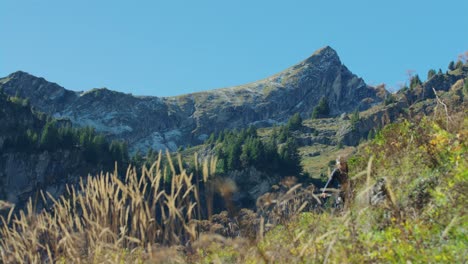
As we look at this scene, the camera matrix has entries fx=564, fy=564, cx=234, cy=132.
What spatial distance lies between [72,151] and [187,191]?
15106 centimetres

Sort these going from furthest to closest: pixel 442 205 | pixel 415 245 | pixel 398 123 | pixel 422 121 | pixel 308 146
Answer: pixel 308 146 → pixel 398 123 → pixel 422 121 → pixel 442 205 → pixel 415 245

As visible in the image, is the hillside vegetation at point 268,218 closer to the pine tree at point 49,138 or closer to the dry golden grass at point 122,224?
the dry golden grass at point 122,224

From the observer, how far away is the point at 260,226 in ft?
15.9

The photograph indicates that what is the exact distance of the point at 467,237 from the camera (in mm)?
5949

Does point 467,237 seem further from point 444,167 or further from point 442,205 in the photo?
point 444,167

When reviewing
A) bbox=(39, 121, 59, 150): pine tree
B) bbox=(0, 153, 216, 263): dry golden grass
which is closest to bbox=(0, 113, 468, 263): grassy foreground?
Result: bbox=(0, 153, 216, 263): dry golden grass

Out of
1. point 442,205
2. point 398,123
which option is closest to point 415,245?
point 442,205

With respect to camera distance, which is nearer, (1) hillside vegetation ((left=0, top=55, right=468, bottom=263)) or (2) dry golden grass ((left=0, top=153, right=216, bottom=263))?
(1) hillside vegetation ((left=0, top=55, right=468, bottom=263))

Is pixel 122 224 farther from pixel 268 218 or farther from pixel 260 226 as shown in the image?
pixel 260 226

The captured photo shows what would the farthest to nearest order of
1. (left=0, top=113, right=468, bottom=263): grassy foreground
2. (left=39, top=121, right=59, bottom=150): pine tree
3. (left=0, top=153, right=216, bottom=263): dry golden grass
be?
(left=39, top=121, right=59, bottom=150): pine tree < (left=0, top=153, right=216, bottom=263): dry golden grass < (left=0, top=113, right=468, bottom=263): grassy foreground

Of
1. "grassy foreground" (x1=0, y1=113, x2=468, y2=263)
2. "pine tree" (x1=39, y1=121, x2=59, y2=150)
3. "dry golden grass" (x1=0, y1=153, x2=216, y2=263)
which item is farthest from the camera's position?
"pine tree" (x1=39, y1=121, x2=59, y2=150)

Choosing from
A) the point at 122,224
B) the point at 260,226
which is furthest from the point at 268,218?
the point at 260,226

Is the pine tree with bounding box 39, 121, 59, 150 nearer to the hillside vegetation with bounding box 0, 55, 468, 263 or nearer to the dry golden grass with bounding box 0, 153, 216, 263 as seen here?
the hillside vegetation with bounding box 0, 55, 468, 263

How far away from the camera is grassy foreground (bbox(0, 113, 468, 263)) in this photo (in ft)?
18.1
